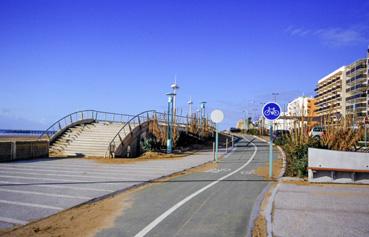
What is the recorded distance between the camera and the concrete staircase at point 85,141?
2934cm

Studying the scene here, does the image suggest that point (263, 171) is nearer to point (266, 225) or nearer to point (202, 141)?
point (266, 225)

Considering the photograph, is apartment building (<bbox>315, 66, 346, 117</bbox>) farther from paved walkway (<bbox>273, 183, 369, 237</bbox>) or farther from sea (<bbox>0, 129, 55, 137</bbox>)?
paved walkway (<bbox>273, 183, 369, 237</bbox>)

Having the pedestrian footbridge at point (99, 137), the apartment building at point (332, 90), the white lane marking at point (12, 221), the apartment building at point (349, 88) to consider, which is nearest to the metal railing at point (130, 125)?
the pedestrian footbridge at point (99, 137)

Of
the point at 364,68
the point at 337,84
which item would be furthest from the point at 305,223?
the point at 337,84

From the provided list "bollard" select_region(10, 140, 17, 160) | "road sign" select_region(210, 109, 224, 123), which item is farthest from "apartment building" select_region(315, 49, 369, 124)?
"bollard" select_region(10, 140, 17, 160)

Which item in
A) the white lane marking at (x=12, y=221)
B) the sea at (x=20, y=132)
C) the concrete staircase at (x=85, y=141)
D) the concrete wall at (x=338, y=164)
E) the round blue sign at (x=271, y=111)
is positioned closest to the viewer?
the white lane marking at (x=12, y=221)

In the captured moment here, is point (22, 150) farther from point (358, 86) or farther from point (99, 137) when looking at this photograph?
point (358, 86)

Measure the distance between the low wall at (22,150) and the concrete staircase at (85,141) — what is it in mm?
2698

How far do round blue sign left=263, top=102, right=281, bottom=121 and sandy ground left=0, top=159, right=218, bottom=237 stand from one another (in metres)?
7.28

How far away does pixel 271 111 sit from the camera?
1569 cm

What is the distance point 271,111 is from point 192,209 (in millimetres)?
7638

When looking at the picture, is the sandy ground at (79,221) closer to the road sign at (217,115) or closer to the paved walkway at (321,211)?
the paved walkway at (321,211)

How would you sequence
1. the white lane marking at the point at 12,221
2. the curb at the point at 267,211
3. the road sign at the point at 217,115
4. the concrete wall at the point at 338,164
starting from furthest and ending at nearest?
the road sign at the point at 217,115 < the concrete wall at the point at 338,164 < the white lane marking at the point at 12,221 < the curb at the point at 267,211

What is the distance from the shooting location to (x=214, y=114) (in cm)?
2314
